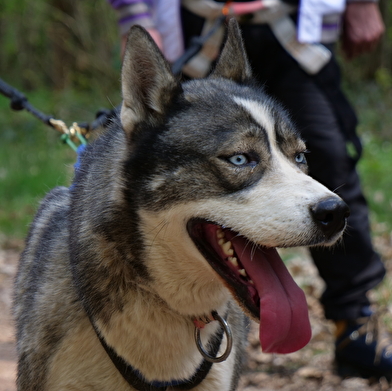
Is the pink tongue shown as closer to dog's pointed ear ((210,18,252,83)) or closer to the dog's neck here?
the dog's neck

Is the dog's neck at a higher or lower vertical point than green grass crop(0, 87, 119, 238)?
higher

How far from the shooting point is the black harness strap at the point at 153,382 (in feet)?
6.99

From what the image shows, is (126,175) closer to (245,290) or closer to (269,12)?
(245,290)

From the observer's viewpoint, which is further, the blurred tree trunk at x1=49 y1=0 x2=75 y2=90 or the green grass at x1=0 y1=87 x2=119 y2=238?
the blurred tree trunk at x1=49 y1=0 x2=75 y2=90

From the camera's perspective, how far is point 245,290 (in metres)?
2.02

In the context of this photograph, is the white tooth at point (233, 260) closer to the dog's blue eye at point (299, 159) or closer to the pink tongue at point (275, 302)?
the pink tongue at point (275, 302)

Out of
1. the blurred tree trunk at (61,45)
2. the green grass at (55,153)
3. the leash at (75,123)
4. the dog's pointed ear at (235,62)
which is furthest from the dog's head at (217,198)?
the blurred tree trunk at (61,45)

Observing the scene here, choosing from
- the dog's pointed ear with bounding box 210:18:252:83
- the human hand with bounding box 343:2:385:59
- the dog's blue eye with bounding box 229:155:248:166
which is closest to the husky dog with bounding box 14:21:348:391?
the dog's blue eye with bounding box 229:155:248:166

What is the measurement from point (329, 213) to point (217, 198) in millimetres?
382

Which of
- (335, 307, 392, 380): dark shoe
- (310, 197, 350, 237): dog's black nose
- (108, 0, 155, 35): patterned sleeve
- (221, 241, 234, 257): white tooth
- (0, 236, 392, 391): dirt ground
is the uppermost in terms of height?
(310, 197, 350, 237): dog's black nose

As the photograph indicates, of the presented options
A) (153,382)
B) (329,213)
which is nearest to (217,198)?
(329,213)

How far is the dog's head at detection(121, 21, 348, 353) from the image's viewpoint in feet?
6.50

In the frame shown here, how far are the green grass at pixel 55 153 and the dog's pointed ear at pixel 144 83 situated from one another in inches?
87.3

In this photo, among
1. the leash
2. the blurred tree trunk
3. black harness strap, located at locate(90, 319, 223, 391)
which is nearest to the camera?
black harness strap, located at locate(90, 319, 223, 391)
